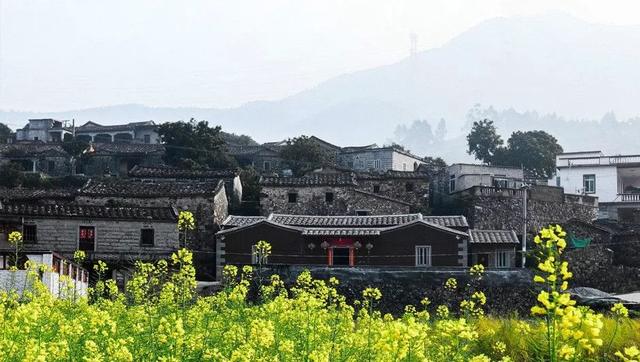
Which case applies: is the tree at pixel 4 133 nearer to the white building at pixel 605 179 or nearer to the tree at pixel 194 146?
the tree at pixel 194 146

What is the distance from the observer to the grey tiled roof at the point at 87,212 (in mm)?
35125

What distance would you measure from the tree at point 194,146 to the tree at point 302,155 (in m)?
4.54

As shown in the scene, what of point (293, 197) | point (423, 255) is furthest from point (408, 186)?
point (423, 255)

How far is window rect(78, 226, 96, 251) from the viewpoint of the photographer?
35.5 m

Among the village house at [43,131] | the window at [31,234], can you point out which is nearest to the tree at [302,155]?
the window at [31,234]

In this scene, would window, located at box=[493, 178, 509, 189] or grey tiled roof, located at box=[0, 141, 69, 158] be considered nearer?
window, located at box=[493, 178, 509, 189]

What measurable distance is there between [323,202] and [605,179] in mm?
20470

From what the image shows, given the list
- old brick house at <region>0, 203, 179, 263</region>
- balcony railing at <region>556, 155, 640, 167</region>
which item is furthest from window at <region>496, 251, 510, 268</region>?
balcony railing at <region>556, 155, 640, 167</region>

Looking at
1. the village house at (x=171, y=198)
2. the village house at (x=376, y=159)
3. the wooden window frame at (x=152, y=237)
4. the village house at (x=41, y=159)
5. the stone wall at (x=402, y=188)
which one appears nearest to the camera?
the wooden window frame at (x=152, y=237)

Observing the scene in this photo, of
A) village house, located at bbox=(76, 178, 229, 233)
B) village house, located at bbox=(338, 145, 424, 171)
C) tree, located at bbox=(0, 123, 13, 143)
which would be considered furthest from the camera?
tree, located at bbox=(0, 123, 13, 143)

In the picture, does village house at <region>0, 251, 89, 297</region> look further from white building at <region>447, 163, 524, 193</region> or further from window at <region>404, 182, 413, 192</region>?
white building at <region>447, 163, 524, 193</region>

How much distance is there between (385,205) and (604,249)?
11768mm

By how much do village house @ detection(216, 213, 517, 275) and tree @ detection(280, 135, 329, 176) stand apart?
19.5m

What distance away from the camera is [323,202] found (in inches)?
1772
